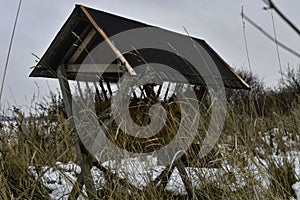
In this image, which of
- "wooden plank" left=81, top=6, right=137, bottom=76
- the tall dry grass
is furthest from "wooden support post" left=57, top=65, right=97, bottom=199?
"wooden plank" left=81, top=6, right=137, bottom=76

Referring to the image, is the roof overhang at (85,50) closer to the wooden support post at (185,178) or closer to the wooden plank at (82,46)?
the wooden plank at (82,46)

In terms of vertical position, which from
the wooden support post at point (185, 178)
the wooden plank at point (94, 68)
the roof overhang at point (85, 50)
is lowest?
the wooden support post at point (185, 178)

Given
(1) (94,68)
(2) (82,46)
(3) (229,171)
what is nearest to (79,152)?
(1) (94,68)

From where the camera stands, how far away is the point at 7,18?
63.8 inches

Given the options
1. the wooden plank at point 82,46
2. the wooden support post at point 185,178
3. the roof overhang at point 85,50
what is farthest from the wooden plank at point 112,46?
the wooden support post at point 185,178

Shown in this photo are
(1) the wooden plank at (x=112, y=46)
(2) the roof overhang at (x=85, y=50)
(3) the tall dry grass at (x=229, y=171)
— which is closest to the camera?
(3) the tall dry grass at (x=229, y=171)

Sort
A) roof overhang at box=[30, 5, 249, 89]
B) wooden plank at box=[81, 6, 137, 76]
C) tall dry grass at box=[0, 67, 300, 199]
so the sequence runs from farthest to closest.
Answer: roof overhang at box=[30, 5, 249, 89], wooden plank at box=[81, 6, 137, 76], tall dry grass at box=[0, 67, 300, 199]

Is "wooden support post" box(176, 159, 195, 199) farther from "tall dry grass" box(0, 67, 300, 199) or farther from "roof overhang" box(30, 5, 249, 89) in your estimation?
"roof overhang" box(30, 5, 249, 89)

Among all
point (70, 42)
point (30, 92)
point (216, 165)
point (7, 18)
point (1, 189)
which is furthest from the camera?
point (30, 92)

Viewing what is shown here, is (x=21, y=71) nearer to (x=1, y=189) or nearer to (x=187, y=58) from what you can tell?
(x=1, y=189)

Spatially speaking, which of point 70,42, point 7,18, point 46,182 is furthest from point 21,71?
point 46,182

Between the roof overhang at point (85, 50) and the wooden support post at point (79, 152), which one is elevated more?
the roof overhang at point (85, 50)

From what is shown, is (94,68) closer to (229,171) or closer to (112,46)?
(112,46)

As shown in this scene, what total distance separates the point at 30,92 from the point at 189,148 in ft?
6.62
